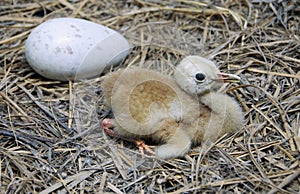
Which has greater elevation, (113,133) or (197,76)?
(197,76)

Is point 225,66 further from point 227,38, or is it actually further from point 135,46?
point 135,46

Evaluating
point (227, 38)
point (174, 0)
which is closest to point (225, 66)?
point (227, 38)

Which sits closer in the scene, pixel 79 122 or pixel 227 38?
pixel 79 122

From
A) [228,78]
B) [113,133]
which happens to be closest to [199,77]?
[228,78]

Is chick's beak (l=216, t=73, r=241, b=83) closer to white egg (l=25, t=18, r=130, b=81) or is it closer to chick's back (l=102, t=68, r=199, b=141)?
chick's back (l=102, t=68, r=199, b=141)

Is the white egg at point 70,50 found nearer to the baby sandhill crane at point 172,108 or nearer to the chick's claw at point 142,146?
the baby sandhill crane at point 172,108

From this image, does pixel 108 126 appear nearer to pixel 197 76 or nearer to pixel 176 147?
pixel 176 147

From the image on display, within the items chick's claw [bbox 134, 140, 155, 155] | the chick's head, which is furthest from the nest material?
the chick's head
